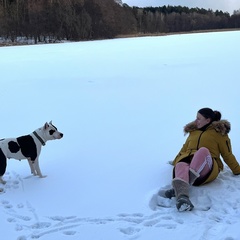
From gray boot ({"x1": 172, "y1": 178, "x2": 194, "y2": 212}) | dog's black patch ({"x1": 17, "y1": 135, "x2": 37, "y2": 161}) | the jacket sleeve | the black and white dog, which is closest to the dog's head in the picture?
the black and white dog

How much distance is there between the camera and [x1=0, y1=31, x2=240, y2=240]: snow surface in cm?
278

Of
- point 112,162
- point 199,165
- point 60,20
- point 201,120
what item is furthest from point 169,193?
point 60,20

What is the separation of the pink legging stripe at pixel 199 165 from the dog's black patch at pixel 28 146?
1469 mm

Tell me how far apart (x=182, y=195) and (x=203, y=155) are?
487mm

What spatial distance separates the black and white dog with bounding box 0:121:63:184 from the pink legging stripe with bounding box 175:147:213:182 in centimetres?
138

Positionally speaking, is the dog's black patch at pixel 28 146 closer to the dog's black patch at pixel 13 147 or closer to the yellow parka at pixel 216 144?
the dog's black patch at pixel 13 147

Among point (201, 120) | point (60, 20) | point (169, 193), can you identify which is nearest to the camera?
point (169, 193)

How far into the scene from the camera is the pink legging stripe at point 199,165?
3.25 m

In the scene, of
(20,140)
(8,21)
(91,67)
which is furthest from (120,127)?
(8,21)

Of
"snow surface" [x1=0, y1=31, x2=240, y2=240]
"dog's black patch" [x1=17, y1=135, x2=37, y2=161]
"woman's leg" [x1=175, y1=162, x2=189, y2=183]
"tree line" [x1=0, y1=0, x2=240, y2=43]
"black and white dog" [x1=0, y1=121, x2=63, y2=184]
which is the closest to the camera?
"snow surface" [x1=0, y1=31, x2=240, y2=240]

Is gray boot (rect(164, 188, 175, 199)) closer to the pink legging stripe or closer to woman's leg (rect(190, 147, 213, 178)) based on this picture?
the pink legging stripe

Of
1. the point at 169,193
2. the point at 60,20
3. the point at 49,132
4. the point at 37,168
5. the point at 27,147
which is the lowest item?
the point at 169,193

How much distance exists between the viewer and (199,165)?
10.7 feet

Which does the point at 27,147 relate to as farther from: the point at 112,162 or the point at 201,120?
the point at 201,120
